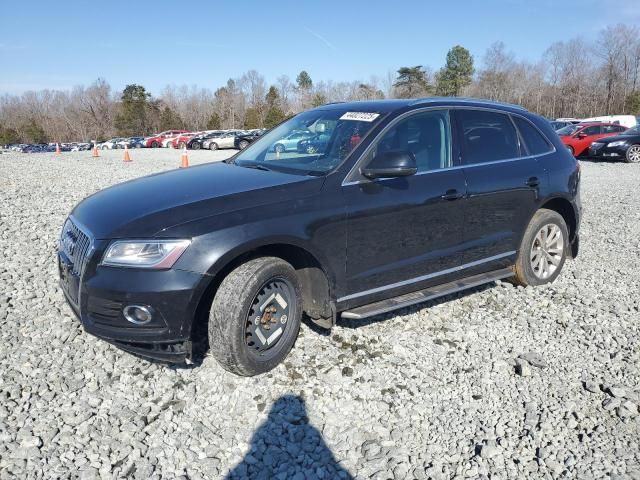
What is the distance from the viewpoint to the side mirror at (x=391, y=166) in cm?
354

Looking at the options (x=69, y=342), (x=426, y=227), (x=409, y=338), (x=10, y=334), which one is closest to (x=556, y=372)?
(x=409, y=338)

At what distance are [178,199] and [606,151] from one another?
66.9 ft

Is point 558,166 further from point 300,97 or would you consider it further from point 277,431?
point 300,97

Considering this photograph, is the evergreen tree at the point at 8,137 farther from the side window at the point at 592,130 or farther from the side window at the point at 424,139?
the side window at the point at 424,139

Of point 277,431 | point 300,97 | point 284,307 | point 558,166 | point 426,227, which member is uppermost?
point 300,97

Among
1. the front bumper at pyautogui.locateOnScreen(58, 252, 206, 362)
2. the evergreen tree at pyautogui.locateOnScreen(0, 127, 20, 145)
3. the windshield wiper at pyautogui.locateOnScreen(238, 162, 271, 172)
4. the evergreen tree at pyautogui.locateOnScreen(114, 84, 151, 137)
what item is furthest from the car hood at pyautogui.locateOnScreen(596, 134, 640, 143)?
the evergreen tree at pyautogui.locateOnScreen(0, 127, 20, 145)

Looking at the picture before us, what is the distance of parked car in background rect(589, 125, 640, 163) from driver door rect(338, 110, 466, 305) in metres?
18.2

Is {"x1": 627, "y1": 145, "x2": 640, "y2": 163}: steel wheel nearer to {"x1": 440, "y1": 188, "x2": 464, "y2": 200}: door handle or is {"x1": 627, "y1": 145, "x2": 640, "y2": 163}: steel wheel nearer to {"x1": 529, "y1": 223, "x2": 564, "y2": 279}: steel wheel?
{"x1": 529, "y1": 223, "x2": 564, "y2": 279}: steel wheel

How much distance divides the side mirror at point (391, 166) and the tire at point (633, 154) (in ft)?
62.6

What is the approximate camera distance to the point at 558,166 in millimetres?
5035

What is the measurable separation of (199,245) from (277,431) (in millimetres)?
1174

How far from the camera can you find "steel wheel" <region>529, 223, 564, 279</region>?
5.04 meters

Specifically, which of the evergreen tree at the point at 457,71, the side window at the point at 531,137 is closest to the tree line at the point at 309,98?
the evergreen tree at the point at 457,71

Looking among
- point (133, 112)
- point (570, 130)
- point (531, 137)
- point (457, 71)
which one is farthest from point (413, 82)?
point (531, 137)
